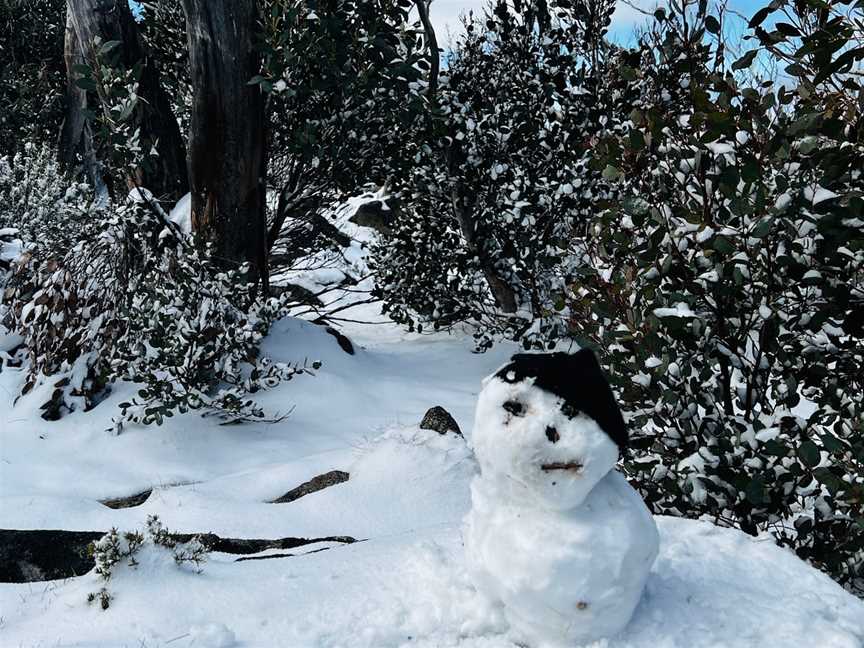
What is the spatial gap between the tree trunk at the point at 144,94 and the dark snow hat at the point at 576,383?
5.22m

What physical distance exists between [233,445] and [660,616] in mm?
4309

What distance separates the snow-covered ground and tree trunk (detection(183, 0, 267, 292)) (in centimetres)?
120

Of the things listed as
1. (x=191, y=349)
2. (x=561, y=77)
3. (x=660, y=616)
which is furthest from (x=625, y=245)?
(x=561, y=77)

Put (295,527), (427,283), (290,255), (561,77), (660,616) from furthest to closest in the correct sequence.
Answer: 1. (290,255)
2. (427,283)
3. (561,77)
4. (295,527)
5. (660,616)

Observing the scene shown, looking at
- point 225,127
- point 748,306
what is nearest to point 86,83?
point 225,127

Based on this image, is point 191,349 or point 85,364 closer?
point 191,349

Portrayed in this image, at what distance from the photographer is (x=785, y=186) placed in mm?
2771

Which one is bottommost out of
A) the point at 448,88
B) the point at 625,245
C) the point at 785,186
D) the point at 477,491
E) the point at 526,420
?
the point at 477,491

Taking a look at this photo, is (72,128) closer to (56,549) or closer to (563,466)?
(56,549)

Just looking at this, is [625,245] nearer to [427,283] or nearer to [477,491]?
[477,491]

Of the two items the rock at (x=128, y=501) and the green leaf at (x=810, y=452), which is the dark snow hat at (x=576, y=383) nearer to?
the green leaf at (x=810, y=452)

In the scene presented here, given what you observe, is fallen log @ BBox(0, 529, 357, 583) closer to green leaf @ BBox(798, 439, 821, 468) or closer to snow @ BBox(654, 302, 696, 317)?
snow @ BBox(654, 302, 696, 317)

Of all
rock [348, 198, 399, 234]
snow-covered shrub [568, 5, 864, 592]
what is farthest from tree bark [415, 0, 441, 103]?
rock [348, 198, 399, 234]

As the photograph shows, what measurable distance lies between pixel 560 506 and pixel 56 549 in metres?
3.12
